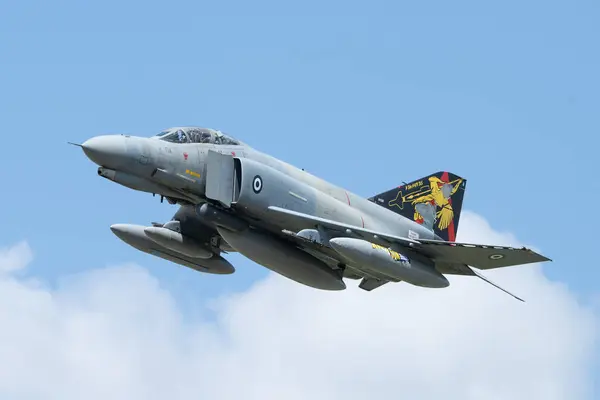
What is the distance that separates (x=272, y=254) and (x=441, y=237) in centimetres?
533

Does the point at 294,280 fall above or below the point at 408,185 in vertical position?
below

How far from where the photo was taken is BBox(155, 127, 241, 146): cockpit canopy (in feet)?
107

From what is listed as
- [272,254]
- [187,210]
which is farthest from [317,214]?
[187,210]

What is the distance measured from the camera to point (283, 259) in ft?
111

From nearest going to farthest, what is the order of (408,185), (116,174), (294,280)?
1. (116,174)
2. (294,280)
3. (408,185)

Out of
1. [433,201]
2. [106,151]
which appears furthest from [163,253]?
[433,201]

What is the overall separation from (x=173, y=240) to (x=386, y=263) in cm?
561

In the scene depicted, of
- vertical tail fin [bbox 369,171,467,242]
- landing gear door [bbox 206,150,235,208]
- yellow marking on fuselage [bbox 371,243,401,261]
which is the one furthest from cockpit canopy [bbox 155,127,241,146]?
vertical tail fin [bbox 369,171,467,242]

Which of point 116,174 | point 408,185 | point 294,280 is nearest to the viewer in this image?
point 116,174

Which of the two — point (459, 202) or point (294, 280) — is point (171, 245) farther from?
point (459, 202)

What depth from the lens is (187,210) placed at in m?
35.2

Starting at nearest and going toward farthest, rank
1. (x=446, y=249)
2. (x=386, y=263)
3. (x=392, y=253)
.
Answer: (x=386, y=263)
(x=392, y=253)
(x=446, y=249)

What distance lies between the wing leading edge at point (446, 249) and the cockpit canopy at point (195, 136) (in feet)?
6.70

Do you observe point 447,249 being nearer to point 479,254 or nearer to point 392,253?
point 479,254
